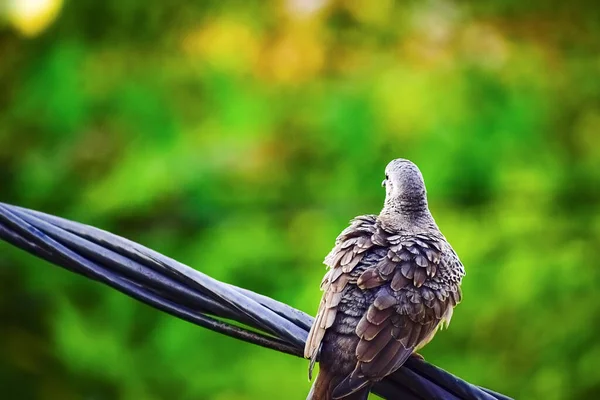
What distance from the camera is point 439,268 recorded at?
2871mm

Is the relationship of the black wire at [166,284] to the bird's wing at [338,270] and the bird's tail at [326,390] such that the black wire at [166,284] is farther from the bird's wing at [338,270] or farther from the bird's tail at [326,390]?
the bird's tail at [326,390]

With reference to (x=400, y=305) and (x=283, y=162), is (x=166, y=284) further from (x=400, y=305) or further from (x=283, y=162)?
(x=283, y=162)

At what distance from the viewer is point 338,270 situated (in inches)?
110

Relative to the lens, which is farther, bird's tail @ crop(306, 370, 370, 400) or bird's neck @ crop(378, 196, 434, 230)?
bird's neck @ crop(378, 196, 434, 230)

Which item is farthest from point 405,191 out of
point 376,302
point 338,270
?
point 376,302

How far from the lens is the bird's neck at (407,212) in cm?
306

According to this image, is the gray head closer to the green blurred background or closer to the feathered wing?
the feathered wing

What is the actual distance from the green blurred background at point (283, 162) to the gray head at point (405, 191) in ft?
9.51

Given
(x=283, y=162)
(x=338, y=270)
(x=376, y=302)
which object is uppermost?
(x=283, y=162)

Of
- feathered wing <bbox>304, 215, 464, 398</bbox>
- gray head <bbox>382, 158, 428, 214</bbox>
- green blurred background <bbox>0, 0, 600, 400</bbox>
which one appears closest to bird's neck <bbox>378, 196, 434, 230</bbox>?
gray head <bbox>382, 158, 428, 214</bbox>

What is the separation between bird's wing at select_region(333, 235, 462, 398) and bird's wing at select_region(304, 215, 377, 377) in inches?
2.5

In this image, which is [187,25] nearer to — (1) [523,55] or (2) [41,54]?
(2) [41,54]

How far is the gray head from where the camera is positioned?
310cm

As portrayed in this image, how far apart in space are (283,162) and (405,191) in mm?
3909
